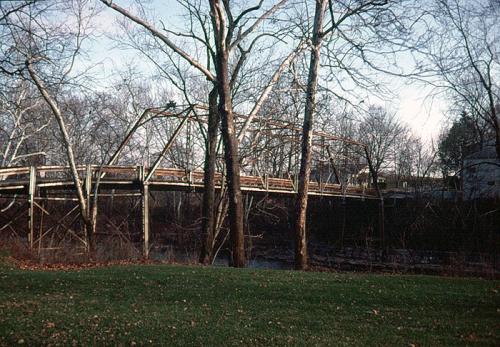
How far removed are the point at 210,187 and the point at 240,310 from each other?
394 inches

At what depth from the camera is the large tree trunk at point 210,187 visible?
17.8 m

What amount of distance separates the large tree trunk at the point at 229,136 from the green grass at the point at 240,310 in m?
3.36

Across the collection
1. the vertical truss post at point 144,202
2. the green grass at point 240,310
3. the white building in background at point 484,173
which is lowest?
the green grass at point 240,310

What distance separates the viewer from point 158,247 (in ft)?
96.4

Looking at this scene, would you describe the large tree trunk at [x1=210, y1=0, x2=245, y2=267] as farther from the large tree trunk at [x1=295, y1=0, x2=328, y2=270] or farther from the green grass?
the green grass

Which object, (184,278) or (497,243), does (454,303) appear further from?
(497,243)

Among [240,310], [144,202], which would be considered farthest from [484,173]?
[240,310]

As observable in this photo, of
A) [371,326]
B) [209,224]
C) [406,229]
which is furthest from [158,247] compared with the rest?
[371,326]

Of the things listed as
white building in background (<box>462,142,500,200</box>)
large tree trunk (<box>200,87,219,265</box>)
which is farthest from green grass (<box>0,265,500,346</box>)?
white building in background (<box>462,142,500,200</box>)

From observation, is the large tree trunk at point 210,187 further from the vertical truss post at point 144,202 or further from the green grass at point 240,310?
the green grass at point 240,310

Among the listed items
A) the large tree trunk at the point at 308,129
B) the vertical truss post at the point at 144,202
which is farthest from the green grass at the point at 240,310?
the vertical truss post at the point at 144,202

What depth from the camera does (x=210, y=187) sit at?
18.2 m

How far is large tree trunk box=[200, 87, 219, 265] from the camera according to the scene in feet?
58.3

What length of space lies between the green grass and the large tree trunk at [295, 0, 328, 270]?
5.32 m
